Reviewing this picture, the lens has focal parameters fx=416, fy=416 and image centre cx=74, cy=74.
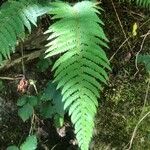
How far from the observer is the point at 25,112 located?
246 cm

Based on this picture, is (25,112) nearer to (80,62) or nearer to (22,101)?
(22,101)

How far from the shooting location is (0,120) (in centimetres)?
270

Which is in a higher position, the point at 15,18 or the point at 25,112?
the point at 15,18

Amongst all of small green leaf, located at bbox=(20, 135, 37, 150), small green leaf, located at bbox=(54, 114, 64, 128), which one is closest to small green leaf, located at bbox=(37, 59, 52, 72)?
small green leaf, located at bbox=(54, 114, 64, 128)

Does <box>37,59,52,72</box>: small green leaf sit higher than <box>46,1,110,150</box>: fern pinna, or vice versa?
<box>46,1,110,150</box>: fern pinna

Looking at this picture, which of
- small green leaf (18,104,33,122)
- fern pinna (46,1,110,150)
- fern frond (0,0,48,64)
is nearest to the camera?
fern pinna (46,1,110,150)

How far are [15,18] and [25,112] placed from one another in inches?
21.7

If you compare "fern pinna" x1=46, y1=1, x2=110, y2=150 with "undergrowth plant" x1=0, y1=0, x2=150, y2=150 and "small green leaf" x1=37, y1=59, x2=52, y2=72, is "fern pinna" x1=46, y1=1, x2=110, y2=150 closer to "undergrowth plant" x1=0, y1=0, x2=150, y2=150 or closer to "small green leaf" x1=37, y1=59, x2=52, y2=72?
"undergrowth plant" x1=0, y1=0, x2=150, y2=150

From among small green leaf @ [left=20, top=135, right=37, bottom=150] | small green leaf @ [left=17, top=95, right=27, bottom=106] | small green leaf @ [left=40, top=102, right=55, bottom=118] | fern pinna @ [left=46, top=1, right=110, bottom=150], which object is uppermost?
fern pinna @ [left=46, top=1, right=110, bottom=150]

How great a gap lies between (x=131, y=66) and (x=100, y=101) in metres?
0.30

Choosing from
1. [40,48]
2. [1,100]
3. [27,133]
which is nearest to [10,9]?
[40,48]

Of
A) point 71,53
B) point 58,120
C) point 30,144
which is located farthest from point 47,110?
point 71,53

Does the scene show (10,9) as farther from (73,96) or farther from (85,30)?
(73,96)

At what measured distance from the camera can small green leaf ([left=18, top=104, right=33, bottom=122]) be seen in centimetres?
245
